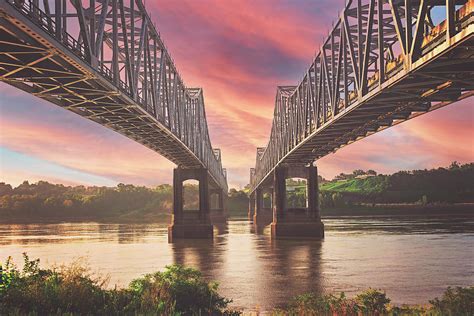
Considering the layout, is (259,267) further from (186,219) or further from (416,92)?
(186,219)

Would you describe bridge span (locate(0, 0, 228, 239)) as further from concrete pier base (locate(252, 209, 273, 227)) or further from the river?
concrete pier base (locate(252, 209, 273, 227))

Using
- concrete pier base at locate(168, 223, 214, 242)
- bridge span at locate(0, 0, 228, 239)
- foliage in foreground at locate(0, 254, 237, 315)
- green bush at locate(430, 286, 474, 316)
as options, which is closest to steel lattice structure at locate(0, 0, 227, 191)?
bridge span at locate(0, 0, 228, 239)

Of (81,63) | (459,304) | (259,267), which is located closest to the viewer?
(459,304)

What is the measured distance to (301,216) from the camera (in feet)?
255

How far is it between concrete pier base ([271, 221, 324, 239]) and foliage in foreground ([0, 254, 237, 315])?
57516mm

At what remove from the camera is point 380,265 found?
44938mm

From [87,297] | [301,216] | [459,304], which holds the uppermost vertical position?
[301,216]

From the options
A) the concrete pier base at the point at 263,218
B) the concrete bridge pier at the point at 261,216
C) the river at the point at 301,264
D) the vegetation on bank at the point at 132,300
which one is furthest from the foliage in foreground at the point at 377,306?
the concrete pier base at the point at 263,218

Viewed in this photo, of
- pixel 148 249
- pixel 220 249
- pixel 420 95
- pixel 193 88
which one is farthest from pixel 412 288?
pixel 193 88

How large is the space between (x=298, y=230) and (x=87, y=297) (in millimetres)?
63054

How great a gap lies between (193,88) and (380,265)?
58.8 m

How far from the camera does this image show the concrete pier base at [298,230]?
75688 mm

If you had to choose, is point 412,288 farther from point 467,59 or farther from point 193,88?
point 193,88

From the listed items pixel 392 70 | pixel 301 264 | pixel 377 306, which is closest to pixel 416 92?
pixel 392 70
